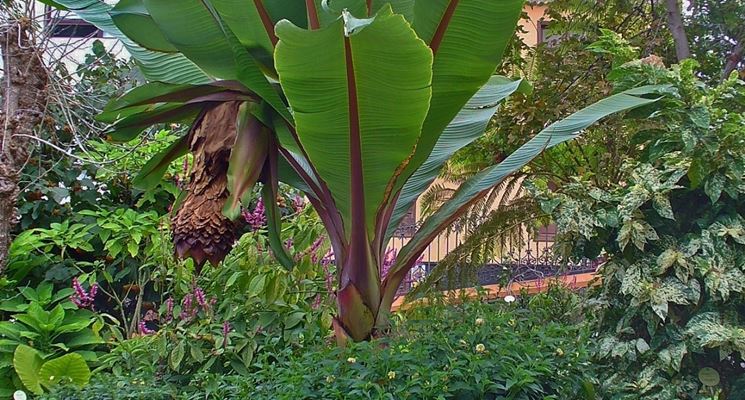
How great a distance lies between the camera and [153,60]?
3.05 metres

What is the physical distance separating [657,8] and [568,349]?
3.95 m

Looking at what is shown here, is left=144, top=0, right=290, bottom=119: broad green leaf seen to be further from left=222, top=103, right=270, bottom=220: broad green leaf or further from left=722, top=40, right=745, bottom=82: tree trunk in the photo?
left=722, top=40, right=745, bottom=82: tree trunk

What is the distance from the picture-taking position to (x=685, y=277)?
2.65m

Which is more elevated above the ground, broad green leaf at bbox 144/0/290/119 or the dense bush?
broad green leaf at bbox 144/0/290/119

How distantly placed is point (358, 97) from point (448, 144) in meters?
1.02

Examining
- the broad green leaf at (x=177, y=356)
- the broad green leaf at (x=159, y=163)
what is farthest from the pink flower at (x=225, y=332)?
the broad green leaf at (x=159, y=163)

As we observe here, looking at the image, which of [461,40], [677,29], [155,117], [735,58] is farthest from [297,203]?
[735,58]

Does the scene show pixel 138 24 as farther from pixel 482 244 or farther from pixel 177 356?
pixel 482 244

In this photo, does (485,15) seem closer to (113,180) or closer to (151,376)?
(151,376)

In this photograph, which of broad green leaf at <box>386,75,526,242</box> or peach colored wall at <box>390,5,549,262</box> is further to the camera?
peach colored wall at <box>390,5,549,262</box>

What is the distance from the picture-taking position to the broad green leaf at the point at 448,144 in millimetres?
3023

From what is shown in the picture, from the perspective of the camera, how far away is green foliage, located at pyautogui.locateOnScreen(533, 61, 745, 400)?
263 cm

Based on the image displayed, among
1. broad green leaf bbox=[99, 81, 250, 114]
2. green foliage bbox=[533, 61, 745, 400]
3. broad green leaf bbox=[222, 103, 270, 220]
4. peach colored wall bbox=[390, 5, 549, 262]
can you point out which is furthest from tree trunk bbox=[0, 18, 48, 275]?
peach colored wall bbox=[390, 5, 549, 262]

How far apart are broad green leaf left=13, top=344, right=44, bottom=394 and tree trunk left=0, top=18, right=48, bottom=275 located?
1.85ft
